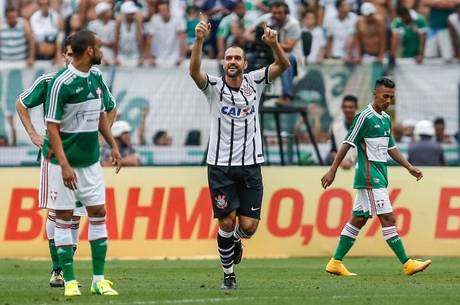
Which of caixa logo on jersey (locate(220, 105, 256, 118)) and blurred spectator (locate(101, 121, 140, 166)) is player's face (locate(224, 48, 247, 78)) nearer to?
caixa logo on jersey (locate(220, 105, 256, 118))

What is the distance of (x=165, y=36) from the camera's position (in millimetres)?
23391

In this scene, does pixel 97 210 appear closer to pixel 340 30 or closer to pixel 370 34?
pixel 370 34

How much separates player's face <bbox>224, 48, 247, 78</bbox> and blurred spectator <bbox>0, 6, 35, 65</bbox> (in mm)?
10989

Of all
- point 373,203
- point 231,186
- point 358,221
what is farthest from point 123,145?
point 231,186

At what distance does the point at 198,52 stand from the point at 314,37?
463 inches

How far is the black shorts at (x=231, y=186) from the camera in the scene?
12453 mm

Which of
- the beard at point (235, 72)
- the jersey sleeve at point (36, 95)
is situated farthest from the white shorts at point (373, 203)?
the jersey sleeve at point (36, 95)

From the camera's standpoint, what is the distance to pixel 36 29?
23.5 meters

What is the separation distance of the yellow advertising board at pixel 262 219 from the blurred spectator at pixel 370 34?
4249 mm

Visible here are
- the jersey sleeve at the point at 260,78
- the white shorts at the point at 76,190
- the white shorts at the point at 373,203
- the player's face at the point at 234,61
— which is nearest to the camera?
the white shorts at the point at 76,190

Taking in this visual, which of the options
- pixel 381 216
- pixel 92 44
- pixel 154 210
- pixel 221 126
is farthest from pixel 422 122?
pixel 92 44

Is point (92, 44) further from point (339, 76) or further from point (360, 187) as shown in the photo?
point (339, 76)

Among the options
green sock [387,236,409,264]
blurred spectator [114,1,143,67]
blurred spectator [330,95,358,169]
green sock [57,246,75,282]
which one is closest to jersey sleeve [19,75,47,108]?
green sock [57,246,75,282]

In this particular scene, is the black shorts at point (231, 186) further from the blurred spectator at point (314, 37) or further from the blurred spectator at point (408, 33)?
the blurred spectator at point (408, 33)
